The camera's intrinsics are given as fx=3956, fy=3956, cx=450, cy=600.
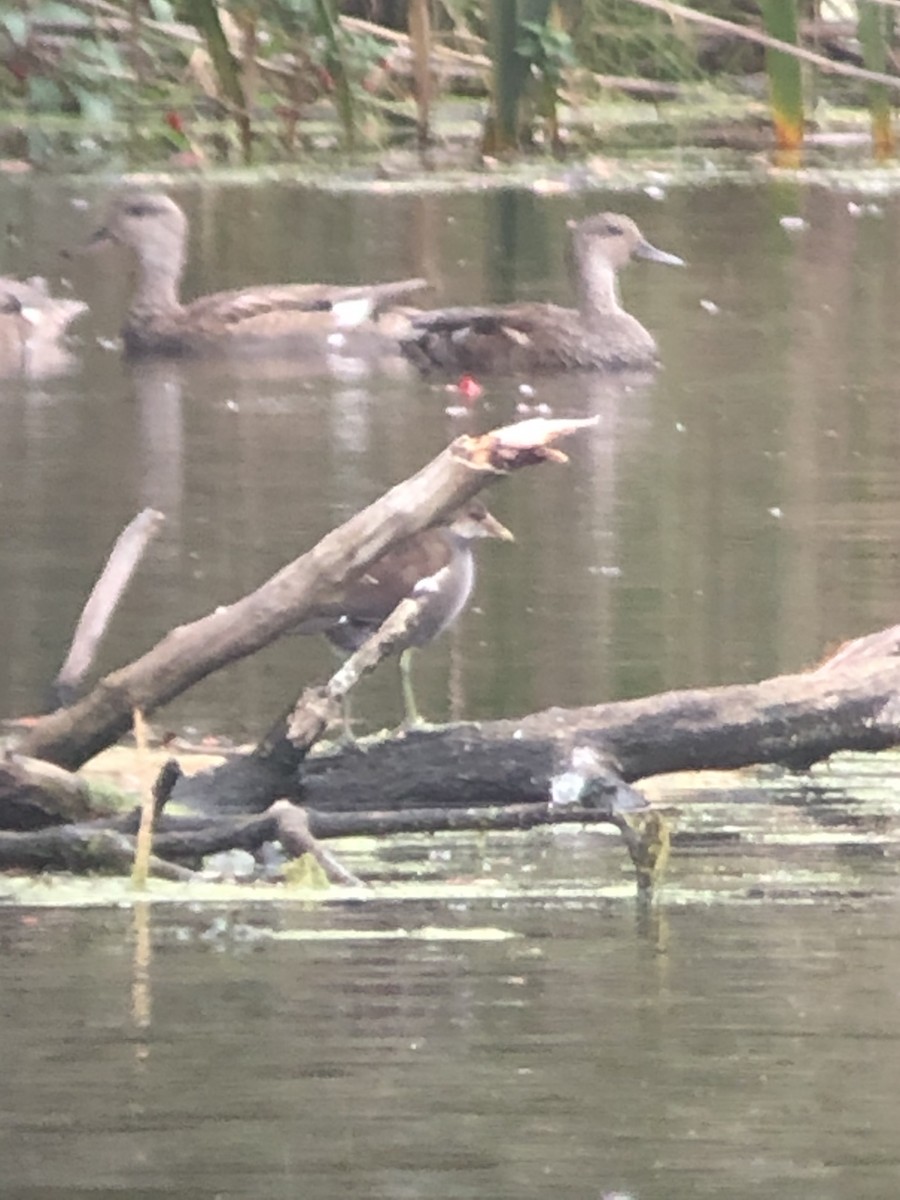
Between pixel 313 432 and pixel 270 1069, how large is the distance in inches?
223

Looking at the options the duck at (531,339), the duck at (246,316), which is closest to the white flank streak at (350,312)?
the duck at (246,316)

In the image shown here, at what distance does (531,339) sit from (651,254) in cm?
173

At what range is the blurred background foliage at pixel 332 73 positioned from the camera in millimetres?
15312

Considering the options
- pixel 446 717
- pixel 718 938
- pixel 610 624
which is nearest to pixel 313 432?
pixel 610 624

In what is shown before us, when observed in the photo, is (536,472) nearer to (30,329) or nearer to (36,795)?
(30,329)

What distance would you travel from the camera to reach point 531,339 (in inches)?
422

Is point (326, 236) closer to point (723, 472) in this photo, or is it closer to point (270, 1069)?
point (723, 472)

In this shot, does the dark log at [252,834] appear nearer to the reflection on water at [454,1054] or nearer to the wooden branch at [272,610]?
the reflection on water at [454,1054]

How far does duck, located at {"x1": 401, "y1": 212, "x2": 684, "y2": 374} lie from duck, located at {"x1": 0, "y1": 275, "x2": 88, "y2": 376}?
97cm

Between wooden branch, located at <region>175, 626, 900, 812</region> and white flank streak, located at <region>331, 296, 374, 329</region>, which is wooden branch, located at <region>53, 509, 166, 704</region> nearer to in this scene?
wooden branch, located at <region>175, 626, 900, 812</region>

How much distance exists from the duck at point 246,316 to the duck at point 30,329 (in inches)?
9.8

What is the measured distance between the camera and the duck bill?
12273 millimetres

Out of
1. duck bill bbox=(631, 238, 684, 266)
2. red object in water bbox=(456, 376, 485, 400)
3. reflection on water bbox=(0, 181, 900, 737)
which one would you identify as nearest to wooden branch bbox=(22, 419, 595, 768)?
reflection on water bbox=(0, 181, 900, 737)

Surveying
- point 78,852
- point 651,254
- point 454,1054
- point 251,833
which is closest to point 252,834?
point 251,833
